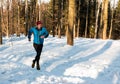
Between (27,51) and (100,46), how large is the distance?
18.1ft

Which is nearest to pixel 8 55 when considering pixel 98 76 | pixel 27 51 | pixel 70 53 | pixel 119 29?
pixel 27 51

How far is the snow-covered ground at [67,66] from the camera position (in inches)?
402

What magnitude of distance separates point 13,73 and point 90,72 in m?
3.65

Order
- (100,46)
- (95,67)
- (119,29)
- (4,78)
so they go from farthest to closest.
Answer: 1. (119,29)
2. (100,46)
3. (95,67)
4. (4,78)

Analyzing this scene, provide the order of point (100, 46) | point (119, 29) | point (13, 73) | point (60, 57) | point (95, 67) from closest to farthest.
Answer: point (13, 73) < point (95, 67) < point (60, 57) < point (100, 46) < point (119, 29)

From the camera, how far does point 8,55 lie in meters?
17.1

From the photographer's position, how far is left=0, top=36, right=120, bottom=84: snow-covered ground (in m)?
10.2

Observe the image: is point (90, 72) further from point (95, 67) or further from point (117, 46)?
point (117, 46)

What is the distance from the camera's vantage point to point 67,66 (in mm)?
14430

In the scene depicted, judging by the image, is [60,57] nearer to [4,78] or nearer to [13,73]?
[13,73]

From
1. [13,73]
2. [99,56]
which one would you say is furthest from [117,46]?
[13,73]

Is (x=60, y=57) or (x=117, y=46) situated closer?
Answer: (x=60, y=57)

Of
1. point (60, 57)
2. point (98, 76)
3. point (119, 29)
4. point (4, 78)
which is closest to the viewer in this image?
point (4, 78)

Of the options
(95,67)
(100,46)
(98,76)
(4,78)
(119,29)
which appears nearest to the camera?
(4,78)
